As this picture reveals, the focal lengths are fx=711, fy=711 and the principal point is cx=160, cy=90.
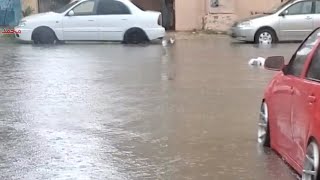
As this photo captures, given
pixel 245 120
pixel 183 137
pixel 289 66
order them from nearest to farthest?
pixel 289 66
pixel 183 137
pixel 245 120

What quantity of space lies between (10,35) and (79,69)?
1186 cm

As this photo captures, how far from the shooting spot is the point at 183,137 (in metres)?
8.62

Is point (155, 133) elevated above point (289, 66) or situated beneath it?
situated beneath

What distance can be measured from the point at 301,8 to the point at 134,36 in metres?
5.74

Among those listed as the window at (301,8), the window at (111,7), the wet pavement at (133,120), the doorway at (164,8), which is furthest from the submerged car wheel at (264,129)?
the doorway at (164,8)

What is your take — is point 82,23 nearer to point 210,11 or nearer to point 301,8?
point 210,11

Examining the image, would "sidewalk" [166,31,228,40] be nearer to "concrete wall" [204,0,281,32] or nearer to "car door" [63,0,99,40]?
"concrete wall" [204,0,281,32]

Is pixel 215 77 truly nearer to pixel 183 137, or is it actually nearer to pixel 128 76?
pixel 128 76

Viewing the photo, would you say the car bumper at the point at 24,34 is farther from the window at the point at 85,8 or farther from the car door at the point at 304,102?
the car door at the point at 304,102

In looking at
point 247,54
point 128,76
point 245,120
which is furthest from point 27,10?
point 245,120

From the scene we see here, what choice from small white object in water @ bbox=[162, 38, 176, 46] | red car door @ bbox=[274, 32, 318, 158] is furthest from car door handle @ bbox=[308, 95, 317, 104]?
small white object in water @ bbox=[162, 38, 176, 46]

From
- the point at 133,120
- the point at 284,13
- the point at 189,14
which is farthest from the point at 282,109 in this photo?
the point at 189,14

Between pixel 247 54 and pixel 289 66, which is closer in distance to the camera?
pixel 289 66

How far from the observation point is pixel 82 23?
77.0 ft
